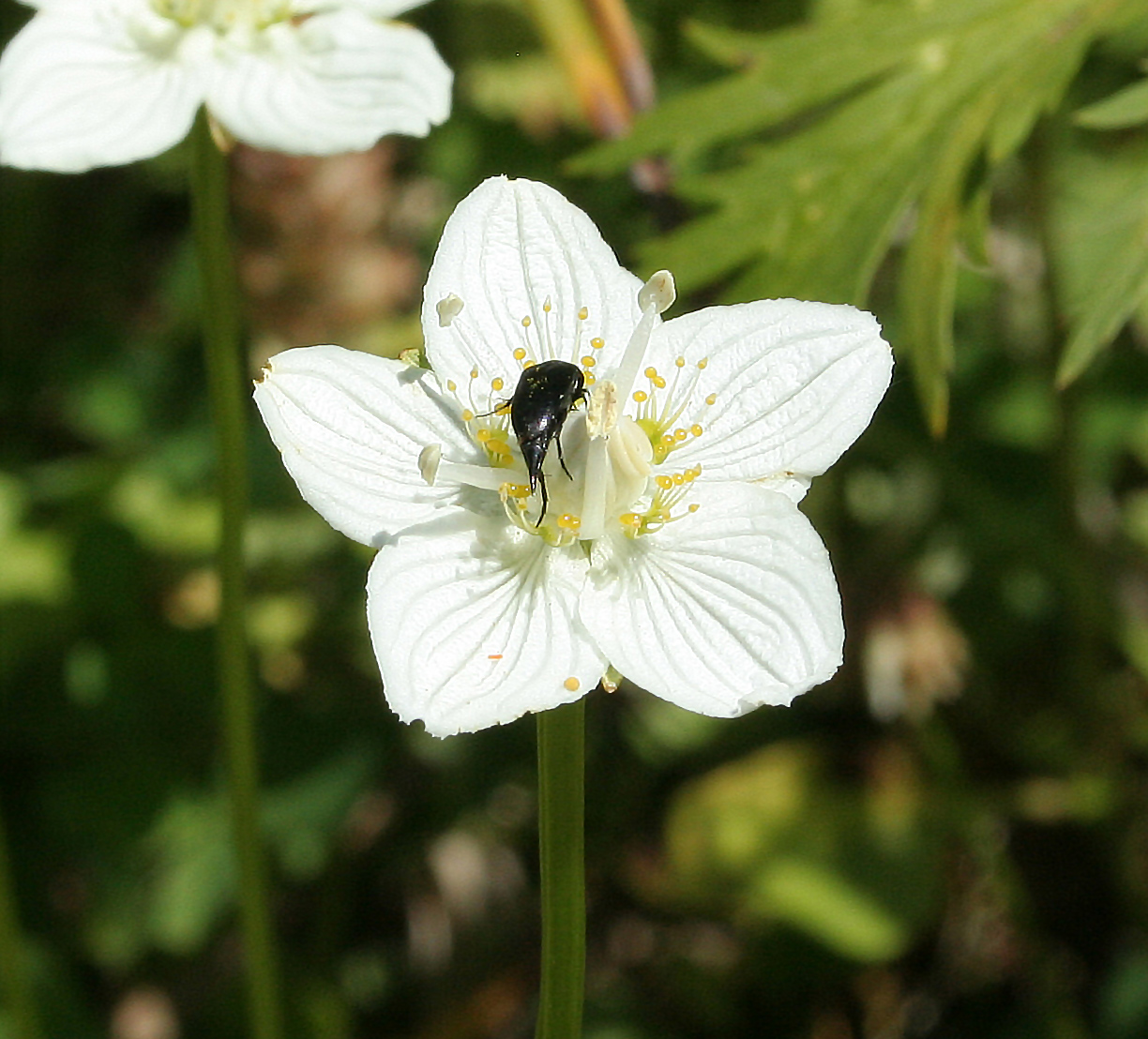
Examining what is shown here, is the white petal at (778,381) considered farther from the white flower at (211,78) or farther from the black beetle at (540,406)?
the white flower at (211,78)

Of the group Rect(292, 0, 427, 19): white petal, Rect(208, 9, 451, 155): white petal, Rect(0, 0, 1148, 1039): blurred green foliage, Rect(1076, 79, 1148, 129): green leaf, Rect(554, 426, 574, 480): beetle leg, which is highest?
Rect(292, 0, 427, 19): white petal

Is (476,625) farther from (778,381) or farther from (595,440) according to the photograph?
(778,381)

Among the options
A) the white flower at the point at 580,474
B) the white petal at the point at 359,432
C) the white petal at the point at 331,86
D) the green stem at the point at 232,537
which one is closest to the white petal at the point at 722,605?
the white flower at the point at 580,474

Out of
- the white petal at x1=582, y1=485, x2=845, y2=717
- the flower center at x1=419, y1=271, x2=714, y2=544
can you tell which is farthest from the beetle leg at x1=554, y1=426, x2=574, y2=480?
the white petal at x1=582, y1=485, x2=845, y2=717

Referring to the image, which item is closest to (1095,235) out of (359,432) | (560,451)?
(560,451)

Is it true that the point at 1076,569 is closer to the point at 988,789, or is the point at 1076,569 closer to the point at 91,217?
the point at 988,789

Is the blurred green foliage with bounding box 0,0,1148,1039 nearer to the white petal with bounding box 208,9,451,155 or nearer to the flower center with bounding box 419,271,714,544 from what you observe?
the white petal with bounding box 208,9,451,155

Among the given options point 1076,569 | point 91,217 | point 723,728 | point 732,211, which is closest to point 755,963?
point 723,728
